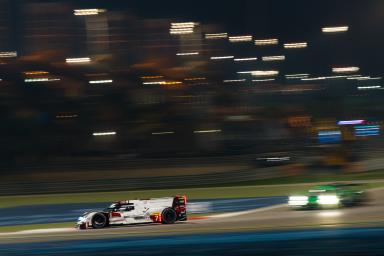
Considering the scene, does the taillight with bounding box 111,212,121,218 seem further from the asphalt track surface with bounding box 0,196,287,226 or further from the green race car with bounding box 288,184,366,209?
the green race car with bounding box 288,184,366,209

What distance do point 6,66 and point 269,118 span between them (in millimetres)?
42417

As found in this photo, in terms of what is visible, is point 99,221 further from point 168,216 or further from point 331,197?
point 331,197

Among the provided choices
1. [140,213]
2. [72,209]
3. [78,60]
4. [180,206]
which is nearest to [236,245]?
[180,206]

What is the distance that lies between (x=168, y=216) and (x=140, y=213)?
33.9 inches

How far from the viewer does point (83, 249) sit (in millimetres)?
15781

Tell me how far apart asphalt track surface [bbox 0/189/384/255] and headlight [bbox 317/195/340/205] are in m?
0.37

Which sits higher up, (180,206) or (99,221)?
(180,206)

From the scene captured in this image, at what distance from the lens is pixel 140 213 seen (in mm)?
20672

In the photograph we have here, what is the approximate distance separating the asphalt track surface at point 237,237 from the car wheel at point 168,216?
29 cm

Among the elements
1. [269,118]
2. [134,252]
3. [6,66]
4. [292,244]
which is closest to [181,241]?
[134,252]

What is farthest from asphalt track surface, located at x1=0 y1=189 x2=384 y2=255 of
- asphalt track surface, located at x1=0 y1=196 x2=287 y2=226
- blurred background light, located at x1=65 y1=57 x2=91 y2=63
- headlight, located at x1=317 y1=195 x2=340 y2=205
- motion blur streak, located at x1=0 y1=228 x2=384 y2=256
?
blurred background light, located at x1=65 y1=57 x2=91 y2=63

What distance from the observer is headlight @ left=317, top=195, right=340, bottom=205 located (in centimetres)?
2272

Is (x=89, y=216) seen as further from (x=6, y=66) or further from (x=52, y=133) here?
(x=6, y=66)

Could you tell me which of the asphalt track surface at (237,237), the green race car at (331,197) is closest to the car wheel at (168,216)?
the asphalt track surface at (237,237)
